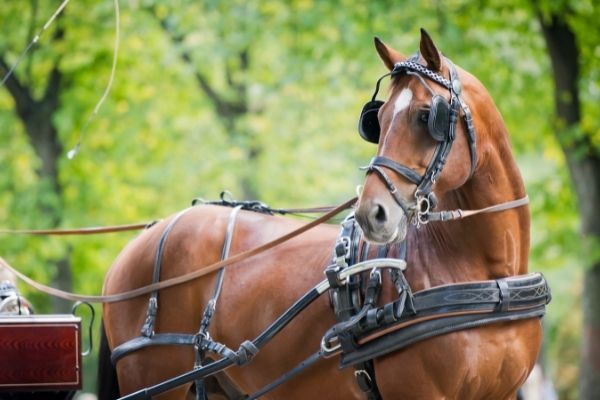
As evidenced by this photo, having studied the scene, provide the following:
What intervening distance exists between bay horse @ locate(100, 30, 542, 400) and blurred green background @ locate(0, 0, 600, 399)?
5.37 metres

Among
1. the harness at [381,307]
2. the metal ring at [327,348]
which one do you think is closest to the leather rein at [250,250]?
the harness at [381,307]

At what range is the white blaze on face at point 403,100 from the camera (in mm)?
4559

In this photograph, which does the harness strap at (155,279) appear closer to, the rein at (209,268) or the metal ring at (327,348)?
the rein at (209,268)

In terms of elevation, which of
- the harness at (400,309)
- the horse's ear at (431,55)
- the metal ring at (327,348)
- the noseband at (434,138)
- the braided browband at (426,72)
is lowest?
the metal ring at (327,348)

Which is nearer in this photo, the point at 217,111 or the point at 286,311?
the point at 286,311

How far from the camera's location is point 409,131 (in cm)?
452

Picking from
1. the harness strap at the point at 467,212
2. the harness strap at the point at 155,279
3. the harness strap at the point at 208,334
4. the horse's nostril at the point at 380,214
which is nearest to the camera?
the horse's nostril at the point at 380,214

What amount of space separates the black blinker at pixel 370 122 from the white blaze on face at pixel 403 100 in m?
0.30

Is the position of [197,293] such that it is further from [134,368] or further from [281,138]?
[281,138]

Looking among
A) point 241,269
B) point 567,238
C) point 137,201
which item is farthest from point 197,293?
point 137,201

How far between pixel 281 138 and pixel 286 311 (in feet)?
40.3

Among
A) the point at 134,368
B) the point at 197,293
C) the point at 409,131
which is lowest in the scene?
the point at 134,368

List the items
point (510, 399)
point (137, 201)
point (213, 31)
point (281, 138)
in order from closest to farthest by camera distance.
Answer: point (510, 399), point (213, 31), point (137, 201), point (281, 138)

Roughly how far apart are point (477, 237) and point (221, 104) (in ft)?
43.2
